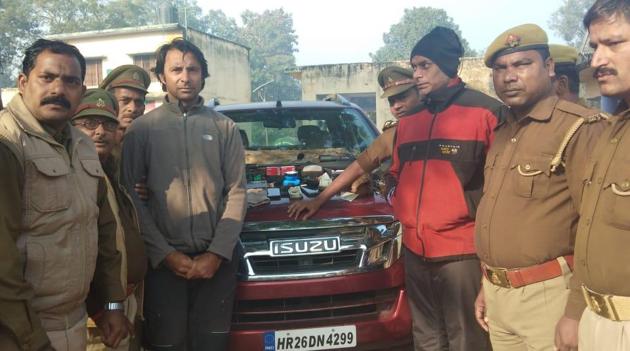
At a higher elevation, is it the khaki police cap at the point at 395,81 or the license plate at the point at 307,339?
the khaki police cap at the point at 395,81

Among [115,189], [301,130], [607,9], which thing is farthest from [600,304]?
[301,130]

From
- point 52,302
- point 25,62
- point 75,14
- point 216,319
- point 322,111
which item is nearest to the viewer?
point 52,302

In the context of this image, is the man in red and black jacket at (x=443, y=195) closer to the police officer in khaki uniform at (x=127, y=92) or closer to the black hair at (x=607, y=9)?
the black hair at (x=607, y=9)

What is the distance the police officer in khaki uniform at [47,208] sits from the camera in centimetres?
159

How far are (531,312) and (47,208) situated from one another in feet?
6.08

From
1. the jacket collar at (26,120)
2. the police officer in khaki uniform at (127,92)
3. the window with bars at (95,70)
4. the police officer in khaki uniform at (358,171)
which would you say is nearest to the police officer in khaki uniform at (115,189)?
the jacket collar at (26,120)

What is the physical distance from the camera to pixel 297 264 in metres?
2.81

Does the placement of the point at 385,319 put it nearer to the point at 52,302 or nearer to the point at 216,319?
the point at 216,319

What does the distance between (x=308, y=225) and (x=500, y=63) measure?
50.0 inches

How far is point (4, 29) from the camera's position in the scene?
36281mm

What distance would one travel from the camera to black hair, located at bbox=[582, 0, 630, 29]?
1651 mm

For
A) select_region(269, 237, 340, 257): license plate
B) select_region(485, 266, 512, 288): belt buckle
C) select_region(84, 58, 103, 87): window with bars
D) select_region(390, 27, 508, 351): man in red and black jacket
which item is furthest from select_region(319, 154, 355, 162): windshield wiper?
select_region(84, 58, 103, 87): window with bars

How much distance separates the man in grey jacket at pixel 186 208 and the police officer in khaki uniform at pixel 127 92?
1.86 feet

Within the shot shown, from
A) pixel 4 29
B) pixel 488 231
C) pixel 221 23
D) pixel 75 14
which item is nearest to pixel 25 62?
pixel 488 231
